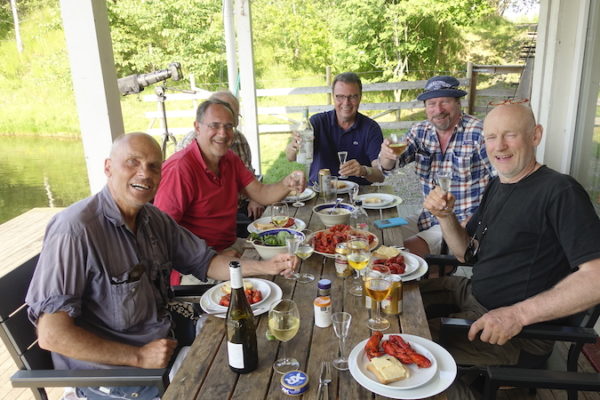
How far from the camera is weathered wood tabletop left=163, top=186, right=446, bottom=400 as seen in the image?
125cm

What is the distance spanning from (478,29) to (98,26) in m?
12.3

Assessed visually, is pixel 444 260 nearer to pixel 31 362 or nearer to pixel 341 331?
pixel 341 331

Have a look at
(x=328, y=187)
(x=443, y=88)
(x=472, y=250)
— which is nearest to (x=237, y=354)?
(x=472, y=250)

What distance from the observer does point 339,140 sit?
12.7 feet

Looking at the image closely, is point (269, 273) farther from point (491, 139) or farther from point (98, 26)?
point (98, 26)

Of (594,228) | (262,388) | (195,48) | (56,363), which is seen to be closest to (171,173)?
(56,363)

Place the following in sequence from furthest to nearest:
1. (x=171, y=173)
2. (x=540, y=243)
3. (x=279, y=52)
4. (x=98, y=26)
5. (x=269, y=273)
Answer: (x=279, y=52) → (x=171, y=173) → (x=98, y=26) → (x=269, y=273) → (x=540, y=243)

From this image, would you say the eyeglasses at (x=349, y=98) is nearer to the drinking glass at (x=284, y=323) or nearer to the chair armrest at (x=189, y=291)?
the chair armrest at (x=189, y=291)

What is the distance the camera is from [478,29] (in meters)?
12.3

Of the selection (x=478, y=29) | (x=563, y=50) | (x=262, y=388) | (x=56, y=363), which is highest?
(x=478, y=29)

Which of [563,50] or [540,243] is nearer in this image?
[540,243]

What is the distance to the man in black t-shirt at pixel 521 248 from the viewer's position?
5.39ft

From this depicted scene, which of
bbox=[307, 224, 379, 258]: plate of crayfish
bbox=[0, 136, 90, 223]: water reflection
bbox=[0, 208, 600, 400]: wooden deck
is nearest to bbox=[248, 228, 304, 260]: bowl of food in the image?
bbox=[307, 224, 379, 258]: plate of crayfish

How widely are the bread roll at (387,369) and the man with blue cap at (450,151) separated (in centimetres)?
181
